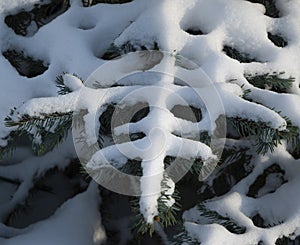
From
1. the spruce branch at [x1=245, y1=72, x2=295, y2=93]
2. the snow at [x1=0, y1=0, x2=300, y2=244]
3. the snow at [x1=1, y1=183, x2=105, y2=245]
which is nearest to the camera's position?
the snow at [x1=0, y1=0, x2=300, y2=244]

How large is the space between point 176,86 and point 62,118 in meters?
0.25

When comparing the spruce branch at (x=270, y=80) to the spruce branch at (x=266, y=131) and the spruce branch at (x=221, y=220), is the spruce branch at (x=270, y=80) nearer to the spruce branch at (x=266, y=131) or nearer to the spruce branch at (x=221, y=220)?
Result: the spruce branch at (x=266, y=131)

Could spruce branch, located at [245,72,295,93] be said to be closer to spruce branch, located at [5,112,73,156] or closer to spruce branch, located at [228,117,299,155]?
spruce branch, located at [228,117,299,155]

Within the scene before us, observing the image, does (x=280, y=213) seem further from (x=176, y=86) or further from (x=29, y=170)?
(x=29, y=170)

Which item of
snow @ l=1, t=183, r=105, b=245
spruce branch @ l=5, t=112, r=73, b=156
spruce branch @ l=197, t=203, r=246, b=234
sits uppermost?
spruce branch @ l=5, t=112, r=73, b=156

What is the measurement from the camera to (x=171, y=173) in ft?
3.58

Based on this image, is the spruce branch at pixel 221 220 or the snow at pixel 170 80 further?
the spruce branch at pixel 221 220

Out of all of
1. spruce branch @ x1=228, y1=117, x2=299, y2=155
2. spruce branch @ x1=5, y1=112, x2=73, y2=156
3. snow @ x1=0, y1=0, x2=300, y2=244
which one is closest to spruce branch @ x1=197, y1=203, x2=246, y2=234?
snow @ x1=0, y1=0, x2=300, y2=244

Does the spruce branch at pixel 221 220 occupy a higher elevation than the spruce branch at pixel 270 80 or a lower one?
lower

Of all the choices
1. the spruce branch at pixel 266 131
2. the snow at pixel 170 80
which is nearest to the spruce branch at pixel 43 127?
the snow at pixel 170 80

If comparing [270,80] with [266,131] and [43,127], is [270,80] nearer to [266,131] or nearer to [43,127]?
[266,131]

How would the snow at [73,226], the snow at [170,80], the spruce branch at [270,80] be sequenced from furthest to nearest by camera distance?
the snow at [73,226]
the spruce branch at [270,80]
the snow at [170,80]

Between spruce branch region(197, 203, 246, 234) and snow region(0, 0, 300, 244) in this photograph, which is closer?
snow region(0, 0, 300, 244)

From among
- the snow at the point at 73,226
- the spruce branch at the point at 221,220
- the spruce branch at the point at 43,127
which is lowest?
the snow at the point at 73,226
